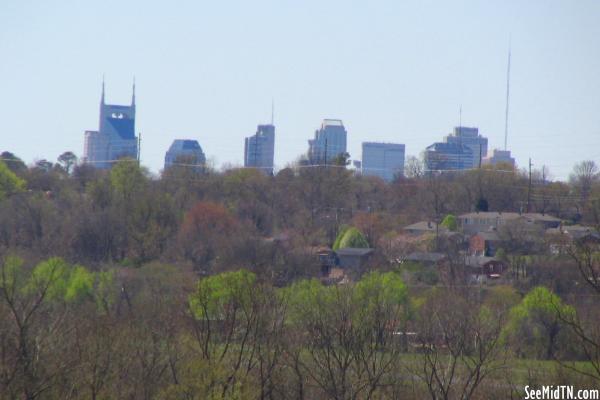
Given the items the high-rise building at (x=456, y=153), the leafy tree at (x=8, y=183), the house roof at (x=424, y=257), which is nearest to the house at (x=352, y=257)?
the house roof at (x=424, y=257)

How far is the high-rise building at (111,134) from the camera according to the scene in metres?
132

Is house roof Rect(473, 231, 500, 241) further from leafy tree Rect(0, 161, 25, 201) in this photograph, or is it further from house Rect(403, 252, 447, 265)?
leafy tree Rect(0, 161, 25, 201)

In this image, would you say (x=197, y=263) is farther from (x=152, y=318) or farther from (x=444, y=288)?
(x=152, y=318)

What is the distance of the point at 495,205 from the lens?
6178cm

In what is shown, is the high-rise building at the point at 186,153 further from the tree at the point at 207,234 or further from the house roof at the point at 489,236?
the house roof at the point at 489,236

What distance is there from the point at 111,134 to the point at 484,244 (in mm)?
99741

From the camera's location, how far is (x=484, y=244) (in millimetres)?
48969

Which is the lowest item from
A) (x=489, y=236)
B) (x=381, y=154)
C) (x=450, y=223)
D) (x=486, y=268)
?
(x=486, y=268)

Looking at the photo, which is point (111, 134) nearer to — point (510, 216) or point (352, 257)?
point (510, 216)

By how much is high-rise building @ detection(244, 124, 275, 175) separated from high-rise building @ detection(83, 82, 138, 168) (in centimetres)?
1282

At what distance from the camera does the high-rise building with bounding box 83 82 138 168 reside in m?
132

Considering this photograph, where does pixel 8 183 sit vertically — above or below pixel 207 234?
above

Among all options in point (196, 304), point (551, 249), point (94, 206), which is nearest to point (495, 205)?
point (551, 249)

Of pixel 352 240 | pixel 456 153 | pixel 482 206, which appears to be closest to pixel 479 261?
pixel 352 240
